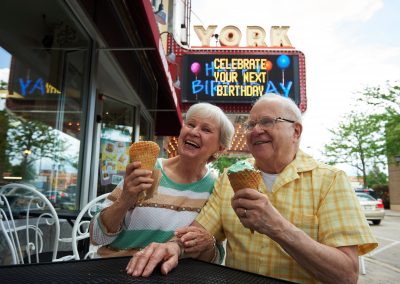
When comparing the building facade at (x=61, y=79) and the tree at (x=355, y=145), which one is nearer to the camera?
the building facade at (x=61, y=79)

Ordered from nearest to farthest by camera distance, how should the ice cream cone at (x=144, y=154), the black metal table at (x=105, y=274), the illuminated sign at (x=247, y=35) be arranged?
the black metal table at (x=105, y=274) < the ice cream cone at (x=144, y=154) < the illuminated sign at (x=247, y=35)

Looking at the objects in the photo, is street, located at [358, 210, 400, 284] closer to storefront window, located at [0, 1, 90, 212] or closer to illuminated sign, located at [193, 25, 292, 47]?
storefront window, located at [0, 1, 90, 212]

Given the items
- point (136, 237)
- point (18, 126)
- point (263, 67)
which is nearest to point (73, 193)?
point (18, 126)

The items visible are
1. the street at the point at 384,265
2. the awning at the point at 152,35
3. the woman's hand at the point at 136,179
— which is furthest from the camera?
the street at the point at 384,265

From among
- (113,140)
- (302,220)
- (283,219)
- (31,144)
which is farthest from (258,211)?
(113,140)

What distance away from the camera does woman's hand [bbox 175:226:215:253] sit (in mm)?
1732

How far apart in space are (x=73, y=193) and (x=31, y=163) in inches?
34.3

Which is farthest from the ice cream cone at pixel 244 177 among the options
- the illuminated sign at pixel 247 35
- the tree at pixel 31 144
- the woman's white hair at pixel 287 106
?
the illuminated sign at pixel 247 35

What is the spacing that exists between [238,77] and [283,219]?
979cm

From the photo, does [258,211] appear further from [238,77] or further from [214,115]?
Answer: [238,77]

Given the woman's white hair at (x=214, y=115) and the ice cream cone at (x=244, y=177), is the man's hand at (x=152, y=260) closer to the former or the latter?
the ice cream cone at (x=244, y=177)

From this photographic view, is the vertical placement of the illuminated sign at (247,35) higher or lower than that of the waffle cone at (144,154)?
higher

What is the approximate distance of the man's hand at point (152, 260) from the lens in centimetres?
129

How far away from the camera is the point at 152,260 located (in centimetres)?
137
